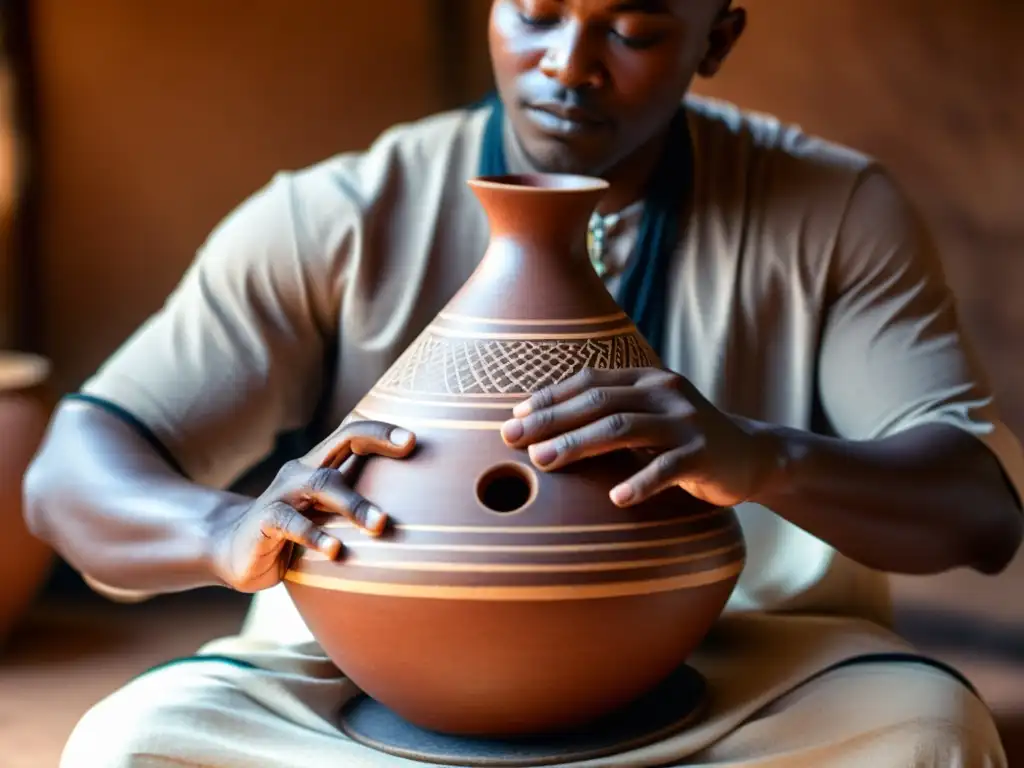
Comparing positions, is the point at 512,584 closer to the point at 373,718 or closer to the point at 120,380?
the point at 373,718

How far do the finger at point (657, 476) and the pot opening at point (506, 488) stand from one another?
0.09m

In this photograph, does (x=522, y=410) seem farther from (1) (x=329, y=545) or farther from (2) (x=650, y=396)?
(1) (x=329, y=545)

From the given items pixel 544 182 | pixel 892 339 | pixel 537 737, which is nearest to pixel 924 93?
pixel 892 339

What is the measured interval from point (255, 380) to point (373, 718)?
564 mm

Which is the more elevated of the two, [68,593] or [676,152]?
[676,152]

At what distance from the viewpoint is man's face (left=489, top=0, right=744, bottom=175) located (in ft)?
6.16

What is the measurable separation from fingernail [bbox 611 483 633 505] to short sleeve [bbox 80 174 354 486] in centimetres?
74

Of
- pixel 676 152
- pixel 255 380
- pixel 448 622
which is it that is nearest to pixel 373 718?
pixel 448 622

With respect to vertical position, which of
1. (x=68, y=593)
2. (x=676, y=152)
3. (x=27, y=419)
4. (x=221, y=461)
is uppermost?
(x=676, y=152)

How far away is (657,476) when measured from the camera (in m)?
1.51

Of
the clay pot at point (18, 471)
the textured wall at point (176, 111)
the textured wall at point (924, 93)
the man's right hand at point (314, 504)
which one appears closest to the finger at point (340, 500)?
the man's right hand at point (314, 504)

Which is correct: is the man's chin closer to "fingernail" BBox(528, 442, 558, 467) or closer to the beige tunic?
the beige tunic

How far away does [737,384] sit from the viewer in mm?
2139

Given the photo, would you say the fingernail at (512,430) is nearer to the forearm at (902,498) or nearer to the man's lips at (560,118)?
the forearm at (902,498)
